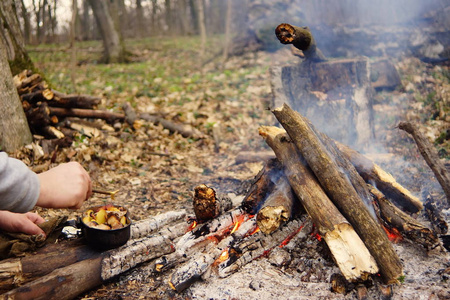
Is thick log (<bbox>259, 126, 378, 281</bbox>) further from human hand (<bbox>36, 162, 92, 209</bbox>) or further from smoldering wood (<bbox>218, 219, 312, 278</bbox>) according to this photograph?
human hand (<bbox>36, 162, 92, 209</bbox>)

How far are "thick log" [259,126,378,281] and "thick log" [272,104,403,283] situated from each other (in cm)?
11

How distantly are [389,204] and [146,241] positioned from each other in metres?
2.41

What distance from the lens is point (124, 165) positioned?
5668 mm

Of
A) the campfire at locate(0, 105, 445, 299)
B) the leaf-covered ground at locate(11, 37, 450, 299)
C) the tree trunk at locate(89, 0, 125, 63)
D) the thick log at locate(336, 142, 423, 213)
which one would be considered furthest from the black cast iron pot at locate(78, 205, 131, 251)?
the tree trunk at locate(89, 0, 125, 63)

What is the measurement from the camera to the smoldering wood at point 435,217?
10.8ft

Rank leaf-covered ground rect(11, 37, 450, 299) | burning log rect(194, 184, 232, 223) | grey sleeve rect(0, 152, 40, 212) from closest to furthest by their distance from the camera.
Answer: grey sleeve rect(0, 152, 40, 212) → burning log rect(194, 184, 232, 223) → leaf-covered ground rect(11, 37, 450, 299)

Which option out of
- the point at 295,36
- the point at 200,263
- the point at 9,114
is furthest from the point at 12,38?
the point at 200,263

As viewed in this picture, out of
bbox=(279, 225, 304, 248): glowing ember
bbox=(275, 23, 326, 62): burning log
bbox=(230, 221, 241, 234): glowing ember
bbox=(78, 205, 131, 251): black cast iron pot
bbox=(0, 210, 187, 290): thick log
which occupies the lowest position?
bbox=(279, 225, 304, 248): glowing ember

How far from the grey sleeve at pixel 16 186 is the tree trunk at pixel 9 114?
144 inches

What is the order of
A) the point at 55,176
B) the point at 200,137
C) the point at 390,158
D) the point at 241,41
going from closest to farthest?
1. the point at 55,176
2. the point at 390,158
3. the point at 200,137
4. the point at 241,41

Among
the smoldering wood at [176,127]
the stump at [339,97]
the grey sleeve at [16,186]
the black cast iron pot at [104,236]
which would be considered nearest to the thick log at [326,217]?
the black cast iron pot at [104,236]

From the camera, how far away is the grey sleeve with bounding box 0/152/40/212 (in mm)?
1660

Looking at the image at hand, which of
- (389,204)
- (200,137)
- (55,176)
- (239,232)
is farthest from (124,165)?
(389,204)

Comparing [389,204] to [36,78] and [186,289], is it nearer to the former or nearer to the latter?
[186,289]
